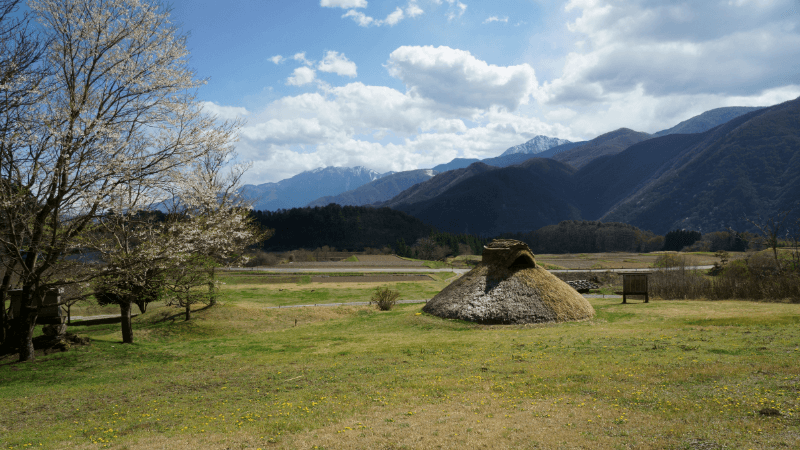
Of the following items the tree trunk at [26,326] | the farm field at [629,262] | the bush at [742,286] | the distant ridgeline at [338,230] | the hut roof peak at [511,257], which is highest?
the distant ridgeline at [338,230]

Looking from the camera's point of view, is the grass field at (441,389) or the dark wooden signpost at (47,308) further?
the dark wooden signpost at (47,308)

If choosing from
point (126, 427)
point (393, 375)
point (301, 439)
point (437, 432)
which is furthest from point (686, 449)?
point (126, 427)

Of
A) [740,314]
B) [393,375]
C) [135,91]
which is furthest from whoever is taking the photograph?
[740,314]

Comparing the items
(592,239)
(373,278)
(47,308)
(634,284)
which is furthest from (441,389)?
(592,239)

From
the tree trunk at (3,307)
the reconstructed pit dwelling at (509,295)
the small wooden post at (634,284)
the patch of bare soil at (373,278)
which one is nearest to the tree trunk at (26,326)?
the tree trunk at (3,307)

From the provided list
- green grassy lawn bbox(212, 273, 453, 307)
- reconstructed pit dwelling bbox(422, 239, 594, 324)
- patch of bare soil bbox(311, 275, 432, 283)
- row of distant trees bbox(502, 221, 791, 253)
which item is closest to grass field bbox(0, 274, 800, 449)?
reconstructed pit dwelling bbox(422, 239, 594, 324)

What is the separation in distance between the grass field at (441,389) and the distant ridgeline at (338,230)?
405 feet

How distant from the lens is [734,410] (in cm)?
698

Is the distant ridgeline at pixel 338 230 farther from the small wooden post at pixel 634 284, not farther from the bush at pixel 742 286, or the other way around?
the small wooden post at pixel 634 284

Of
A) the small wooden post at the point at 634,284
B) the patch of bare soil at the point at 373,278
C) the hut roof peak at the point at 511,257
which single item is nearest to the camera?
the hut roof peak at the point at 511,257

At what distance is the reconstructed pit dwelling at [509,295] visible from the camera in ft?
67.7

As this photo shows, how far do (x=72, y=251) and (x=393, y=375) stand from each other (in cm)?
1256

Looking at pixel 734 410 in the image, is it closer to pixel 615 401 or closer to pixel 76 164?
pixel 615 401

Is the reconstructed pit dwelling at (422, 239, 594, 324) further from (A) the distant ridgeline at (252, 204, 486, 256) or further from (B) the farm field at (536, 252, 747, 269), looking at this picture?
(A) the distant ridgeline at (252, 204, 486, 256)
